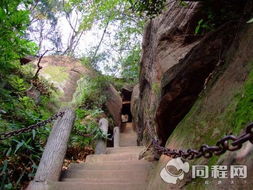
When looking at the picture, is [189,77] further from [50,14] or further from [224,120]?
[50,14]

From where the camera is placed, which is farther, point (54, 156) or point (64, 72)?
point (64, 72)

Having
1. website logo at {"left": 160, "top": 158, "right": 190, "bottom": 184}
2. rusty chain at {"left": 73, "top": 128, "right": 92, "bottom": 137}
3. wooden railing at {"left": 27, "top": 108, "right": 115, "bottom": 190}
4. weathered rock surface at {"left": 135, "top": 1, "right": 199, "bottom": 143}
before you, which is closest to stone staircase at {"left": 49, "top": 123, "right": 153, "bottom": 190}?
wooden railing at {"left": 27, "top": 108, "right": 115, "bottom": 190}

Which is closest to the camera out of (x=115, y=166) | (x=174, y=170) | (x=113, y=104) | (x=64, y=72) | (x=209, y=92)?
(x=174, y=170)

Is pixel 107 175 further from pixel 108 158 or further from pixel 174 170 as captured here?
pixel 174 170

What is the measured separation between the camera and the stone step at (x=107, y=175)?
360 centimetres

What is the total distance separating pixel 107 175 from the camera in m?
3.79

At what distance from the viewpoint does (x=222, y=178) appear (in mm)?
1544

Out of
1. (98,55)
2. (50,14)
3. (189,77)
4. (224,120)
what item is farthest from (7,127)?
(50,14)

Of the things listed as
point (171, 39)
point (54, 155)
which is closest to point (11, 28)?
point (54, 155)

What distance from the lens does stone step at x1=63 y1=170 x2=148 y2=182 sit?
11.8 feet

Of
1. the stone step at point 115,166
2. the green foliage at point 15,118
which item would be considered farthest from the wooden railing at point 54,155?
the stone step at point 115,166

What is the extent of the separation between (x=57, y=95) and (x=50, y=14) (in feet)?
35.6

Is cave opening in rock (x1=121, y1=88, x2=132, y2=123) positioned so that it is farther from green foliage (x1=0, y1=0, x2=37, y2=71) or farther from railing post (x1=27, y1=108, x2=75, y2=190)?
green foliage (x1=0, y1=0, x2=37, y2=71)

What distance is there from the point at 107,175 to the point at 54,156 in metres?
0.91
